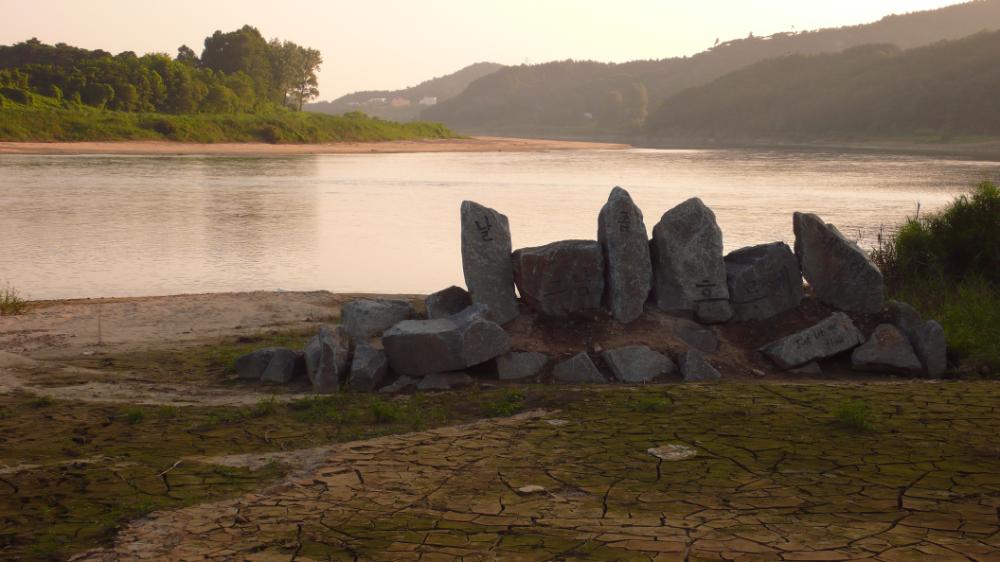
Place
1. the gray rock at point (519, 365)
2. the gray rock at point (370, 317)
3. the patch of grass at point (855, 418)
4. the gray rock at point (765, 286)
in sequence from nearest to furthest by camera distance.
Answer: the patch of grass at point (855, 418) < the gray rock at point (519, 365) < the gray rock at point (370, 317) < the gray rock at point (765, 286)

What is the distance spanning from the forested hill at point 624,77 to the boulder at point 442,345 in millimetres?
110790

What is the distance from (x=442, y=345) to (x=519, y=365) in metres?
0.74

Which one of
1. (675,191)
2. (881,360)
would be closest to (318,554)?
(881,360)

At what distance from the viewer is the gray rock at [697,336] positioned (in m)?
8.98

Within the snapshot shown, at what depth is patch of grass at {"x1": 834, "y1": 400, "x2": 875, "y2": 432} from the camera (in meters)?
6.23

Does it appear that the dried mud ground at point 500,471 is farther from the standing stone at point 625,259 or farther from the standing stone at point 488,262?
the standing stone at point 488,262

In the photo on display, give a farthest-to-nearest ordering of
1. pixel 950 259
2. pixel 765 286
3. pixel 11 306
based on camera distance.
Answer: pixel 950 259 → pixel 11 306 → pixel 765 286

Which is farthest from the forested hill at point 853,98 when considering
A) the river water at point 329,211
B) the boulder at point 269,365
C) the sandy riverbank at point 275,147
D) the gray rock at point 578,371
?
→ the boulder at point 269,365

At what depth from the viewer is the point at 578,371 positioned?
839 centimetres

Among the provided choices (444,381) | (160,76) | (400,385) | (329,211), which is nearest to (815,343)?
(444,381)

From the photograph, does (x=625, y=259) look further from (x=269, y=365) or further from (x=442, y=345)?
(x=269, y=365)

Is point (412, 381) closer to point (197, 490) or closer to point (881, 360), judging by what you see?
point (197, 490)

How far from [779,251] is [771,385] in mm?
2236

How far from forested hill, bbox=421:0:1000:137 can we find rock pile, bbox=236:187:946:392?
109473 millimetres
